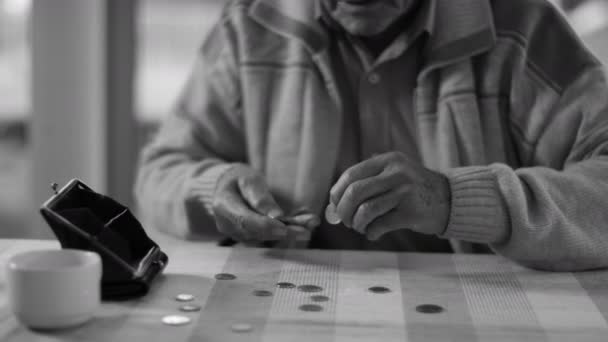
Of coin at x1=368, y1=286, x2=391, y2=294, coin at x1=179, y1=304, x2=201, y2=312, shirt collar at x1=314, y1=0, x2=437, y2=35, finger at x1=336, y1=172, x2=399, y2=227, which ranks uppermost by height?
shirt collar at x1=314, y1=0, x2=437, y2=35

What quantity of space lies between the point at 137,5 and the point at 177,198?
1064 millimetres

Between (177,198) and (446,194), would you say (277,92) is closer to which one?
(177,198)

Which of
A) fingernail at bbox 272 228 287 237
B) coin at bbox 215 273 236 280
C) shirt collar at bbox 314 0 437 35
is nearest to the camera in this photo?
coin at bbox 215 273 236 280

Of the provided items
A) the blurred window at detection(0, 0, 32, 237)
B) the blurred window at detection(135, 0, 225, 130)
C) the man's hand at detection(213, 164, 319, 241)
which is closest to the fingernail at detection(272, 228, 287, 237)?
the man's hand at detection(213, 164, 319, 241)

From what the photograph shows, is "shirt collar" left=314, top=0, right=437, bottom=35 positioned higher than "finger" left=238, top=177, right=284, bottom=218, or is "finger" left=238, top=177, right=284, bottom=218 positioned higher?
"shirt collar" left=314, top=0, right=437, bottom=35

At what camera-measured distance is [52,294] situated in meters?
0.72

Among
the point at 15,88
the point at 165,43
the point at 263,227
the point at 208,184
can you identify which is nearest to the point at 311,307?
the point at 263,227

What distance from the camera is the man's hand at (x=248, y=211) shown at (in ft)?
3.54

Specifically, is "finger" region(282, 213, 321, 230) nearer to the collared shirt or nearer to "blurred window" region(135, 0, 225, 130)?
the collared shirt

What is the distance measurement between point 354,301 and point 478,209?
268mm

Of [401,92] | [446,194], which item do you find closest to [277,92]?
[401,92]

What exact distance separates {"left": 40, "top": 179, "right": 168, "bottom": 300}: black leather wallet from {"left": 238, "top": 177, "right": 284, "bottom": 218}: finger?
197 millimetres

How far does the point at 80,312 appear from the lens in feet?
2.40

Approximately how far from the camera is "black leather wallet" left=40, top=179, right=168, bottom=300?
848mm
